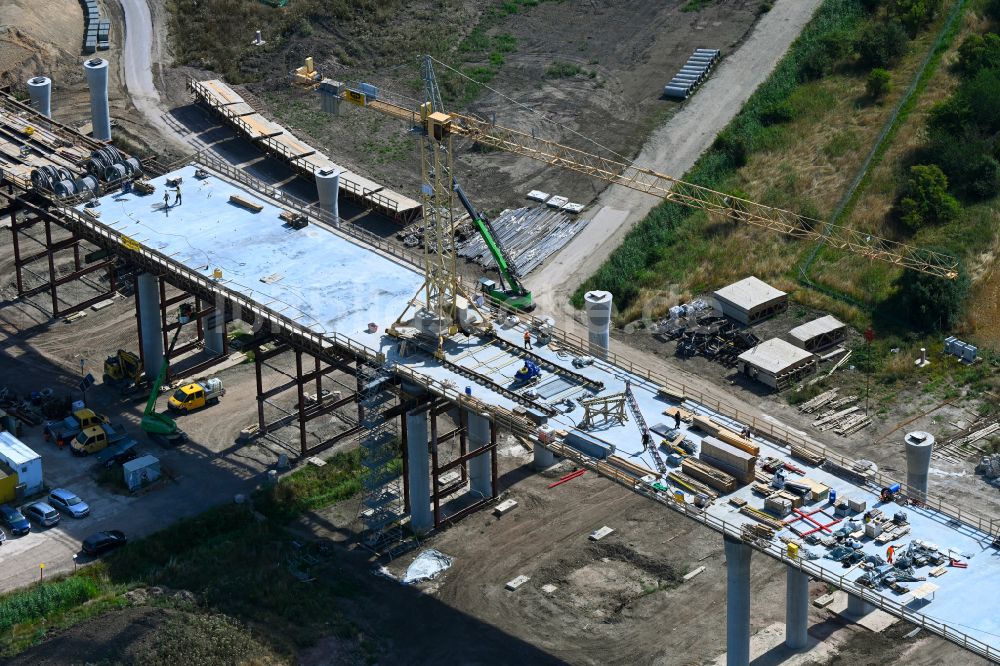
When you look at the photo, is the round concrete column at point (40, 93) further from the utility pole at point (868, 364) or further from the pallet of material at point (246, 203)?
the utility pole at point (868, 364)

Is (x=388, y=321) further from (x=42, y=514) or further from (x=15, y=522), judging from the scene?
(x=15, y=522)

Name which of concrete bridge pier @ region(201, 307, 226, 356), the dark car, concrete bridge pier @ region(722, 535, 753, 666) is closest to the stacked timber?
concrete bridge pier @ region(722, 535, 753, 666)

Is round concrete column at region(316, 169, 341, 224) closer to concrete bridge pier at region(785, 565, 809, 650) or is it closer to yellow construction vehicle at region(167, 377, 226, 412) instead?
yellow construction vehicle at region(167, 377, 226, 412)

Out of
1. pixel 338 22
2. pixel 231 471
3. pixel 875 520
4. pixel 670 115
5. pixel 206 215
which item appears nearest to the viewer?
pixel 875 520

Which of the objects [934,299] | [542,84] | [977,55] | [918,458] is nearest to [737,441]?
[918,458]

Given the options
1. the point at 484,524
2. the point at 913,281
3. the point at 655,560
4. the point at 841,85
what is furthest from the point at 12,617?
the point at 841,85

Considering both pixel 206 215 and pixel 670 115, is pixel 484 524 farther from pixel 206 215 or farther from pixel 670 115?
pixel 670 115

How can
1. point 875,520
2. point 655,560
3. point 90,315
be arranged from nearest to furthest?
point 875,520 < point 655,560 < point 90,315
